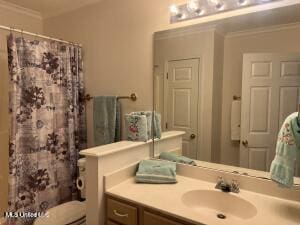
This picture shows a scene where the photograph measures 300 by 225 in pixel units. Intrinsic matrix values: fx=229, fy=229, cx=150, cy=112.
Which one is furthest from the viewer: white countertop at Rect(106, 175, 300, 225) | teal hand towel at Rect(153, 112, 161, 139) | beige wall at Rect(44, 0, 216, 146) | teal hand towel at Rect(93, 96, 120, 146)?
teal hand towel at Rect(93, 96, 120, 146)

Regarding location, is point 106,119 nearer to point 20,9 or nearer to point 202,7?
point 202,7

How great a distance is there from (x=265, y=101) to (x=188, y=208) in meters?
0.77

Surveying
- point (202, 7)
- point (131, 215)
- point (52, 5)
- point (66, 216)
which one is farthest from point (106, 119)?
point (52, 5)

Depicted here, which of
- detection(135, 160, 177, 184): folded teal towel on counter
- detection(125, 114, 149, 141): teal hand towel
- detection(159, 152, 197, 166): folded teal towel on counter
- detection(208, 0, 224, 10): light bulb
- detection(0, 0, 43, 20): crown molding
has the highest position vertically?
detection(0, 0, 43, 20): crown molding

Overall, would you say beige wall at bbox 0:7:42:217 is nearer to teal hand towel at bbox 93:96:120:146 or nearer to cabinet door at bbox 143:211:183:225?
teal hand towel at bbox 93:96:120:146

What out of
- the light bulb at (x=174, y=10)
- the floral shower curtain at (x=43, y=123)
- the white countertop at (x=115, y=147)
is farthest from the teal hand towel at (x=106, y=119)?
the light bulb at (x=174, y=10)

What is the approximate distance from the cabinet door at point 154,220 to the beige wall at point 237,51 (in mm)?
591

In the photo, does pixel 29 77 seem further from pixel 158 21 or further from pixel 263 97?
pixel 263 97

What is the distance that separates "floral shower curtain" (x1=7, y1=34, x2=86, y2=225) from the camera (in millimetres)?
1819

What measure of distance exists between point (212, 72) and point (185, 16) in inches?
18.0

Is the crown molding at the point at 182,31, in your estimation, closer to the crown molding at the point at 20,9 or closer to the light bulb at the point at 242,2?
the light bulb at the point at 242,2

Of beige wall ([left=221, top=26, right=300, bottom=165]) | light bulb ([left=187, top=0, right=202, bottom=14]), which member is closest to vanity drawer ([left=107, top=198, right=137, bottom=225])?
beige wall ([left=221, top=26, right=300, bottom=165])

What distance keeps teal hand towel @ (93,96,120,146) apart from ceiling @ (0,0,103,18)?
0.96 m

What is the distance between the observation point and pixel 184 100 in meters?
1.67
